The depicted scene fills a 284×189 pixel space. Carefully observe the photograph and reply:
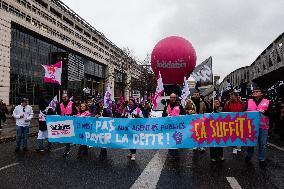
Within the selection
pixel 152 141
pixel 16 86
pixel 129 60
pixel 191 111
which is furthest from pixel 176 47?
pixel 129 60

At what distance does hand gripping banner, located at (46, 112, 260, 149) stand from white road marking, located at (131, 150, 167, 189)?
1.66 feet

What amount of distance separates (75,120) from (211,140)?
390cm

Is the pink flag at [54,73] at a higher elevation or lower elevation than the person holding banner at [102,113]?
higher

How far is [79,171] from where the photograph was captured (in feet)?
27.8

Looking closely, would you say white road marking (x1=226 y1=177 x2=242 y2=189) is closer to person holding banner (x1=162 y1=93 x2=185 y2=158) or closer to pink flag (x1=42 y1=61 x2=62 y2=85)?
person holding banner (x1=162 y1=93 x2=185 y2=158)

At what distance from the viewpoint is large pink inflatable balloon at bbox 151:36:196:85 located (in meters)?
24.3

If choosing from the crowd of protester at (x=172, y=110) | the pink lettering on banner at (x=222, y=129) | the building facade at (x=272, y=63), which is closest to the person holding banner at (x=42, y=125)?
the crowd of protester at (x=172, y=110)

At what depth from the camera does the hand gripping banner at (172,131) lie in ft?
30.6

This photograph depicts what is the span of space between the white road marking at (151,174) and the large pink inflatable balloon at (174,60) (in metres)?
13.8

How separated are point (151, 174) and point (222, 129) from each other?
2.32 metres

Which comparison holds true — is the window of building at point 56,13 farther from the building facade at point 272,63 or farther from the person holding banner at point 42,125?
the person holding banner at point 42,125

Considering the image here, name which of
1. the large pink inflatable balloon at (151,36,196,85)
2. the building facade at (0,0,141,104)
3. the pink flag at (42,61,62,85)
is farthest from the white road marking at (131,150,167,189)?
the building facade at (0,0,141,104)

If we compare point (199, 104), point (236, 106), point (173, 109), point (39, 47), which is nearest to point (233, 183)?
point (236, 106)

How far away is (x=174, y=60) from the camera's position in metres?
24.3
